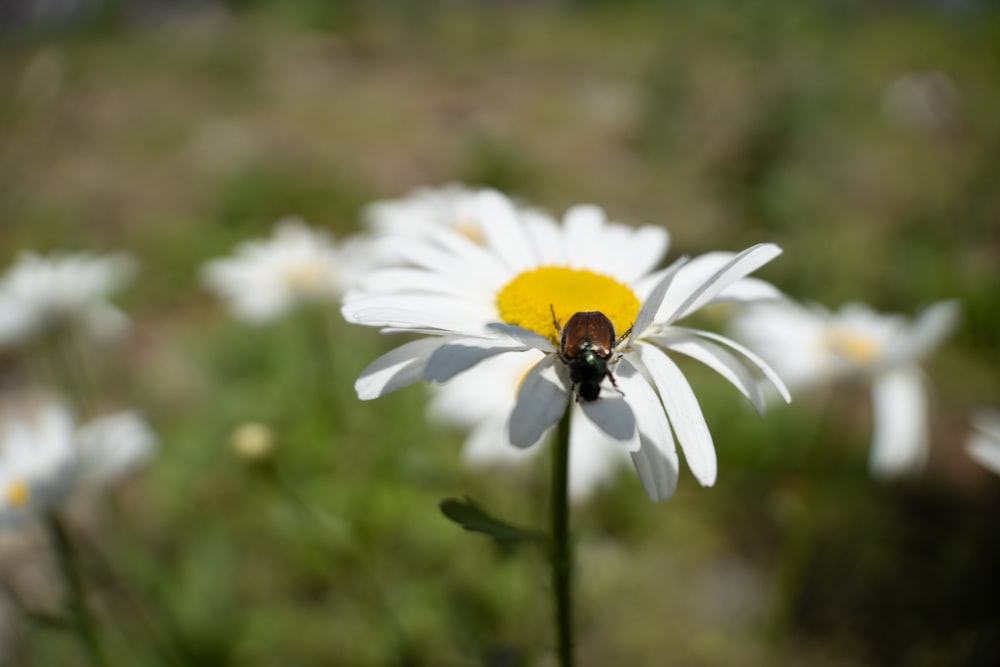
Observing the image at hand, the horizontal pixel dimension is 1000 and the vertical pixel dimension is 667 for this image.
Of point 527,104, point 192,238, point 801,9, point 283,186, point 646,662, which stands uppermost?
point 801,9

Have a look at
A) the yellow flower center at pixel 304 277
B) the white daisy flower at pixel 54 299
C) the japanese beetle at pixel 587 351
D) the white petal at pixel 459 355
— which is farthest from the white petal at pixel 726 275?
the white daisy flower at pixel 54 299

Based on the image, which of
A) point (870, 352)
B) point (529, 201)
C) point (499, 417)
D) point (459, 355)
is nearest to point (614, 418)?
point (459, 355)

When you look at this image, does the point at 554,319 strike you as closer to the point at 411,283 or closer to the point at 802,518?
the point at 411,283

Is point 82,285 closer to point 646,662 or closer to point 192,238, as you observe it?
point 646,662

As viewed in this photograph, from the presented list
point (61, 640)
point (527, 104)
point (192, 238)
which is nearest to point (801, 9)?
point (527, 104)

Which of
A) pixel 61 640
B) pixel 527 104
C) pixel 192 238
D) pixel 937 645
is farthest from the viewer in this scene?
pixel 527 104

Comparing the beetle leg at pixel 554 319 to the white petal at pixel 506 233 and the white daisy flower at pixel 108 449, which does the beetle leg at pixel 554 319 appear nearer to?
the white petal at pixel 506 233

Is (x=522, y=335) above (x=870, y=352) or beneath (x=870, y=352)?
beneath

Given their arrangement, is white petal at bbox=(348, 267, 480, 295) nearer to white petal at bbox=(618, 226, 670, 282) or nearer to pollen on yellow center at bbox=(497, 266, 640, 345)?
pollen on yellow center at bbox=(497, 266, 640, 345)
